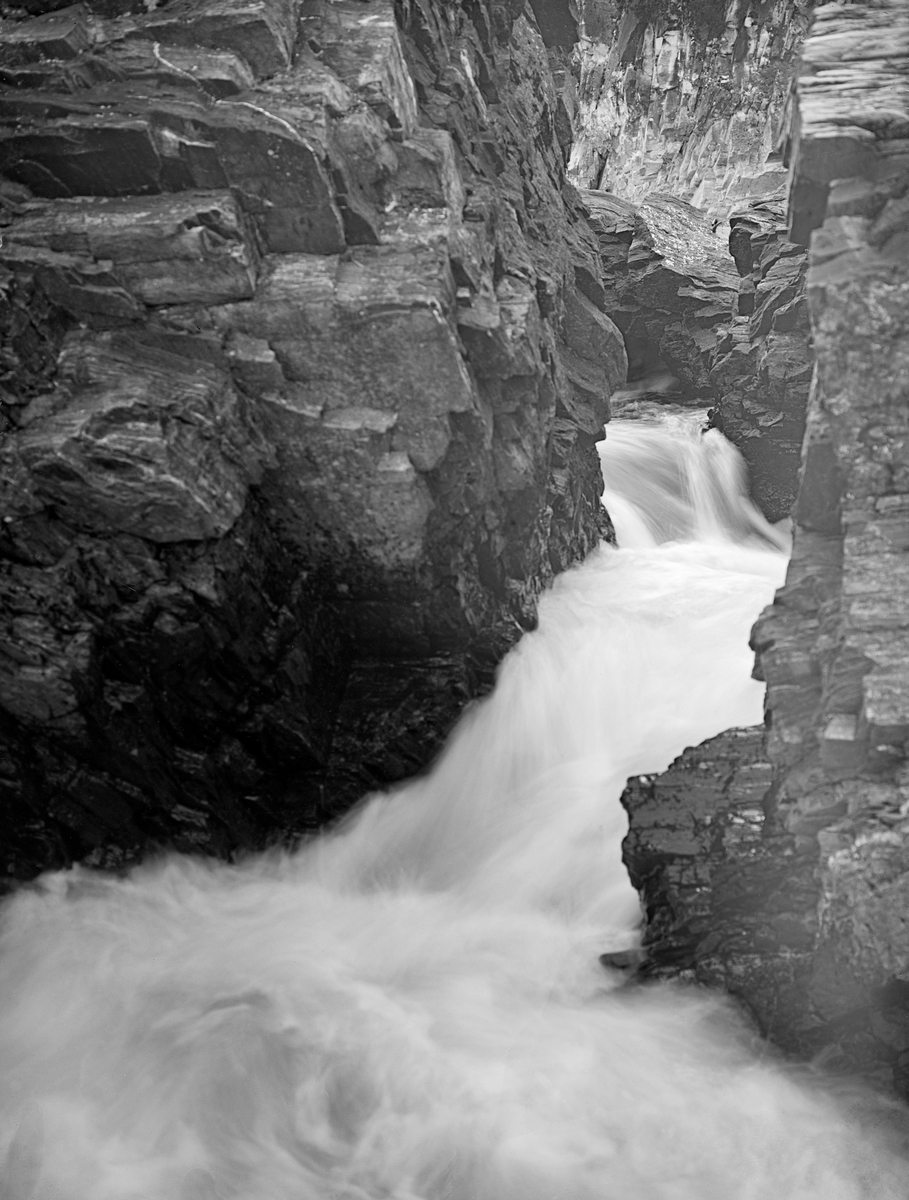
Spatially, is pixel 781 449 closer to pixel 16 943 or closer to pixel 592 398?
pixel 592 398

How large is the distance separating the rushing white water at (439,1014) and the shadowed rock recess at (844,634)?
626 millimetres

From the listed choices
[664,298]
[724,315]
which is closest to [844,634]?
[724,315]

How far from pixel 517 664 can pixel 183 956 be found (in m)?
4.57

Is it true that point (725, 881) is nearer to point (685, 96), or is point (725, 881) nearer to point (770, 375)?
point (770, 375)

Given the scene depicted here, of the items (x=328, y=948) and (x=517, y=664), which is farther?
(x=517, y=664)

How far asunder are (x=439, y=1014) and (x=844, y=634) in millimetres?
4306

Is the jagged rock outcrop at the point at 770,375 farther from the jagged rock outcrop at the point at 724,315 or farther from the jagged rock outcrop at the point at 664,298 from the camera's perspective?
the jagged rock outcrop at the point at 664,298

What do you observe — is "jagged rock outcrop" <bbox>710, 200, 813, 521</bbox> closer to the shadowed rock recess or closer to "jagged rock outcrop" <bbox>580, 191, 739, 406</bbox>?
"jagged rock outcrop" <bbox>580, 191, 739, 406</bbox>

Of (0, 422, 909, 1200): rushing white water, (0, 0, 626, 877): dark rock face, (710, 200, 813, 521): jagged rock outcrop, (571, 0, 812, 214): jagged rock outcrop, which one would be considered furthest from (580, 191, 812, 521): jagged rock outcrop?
(0, 0, 626, 877): dark rock face

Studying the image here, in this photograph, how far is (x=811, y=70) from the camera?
704 cm

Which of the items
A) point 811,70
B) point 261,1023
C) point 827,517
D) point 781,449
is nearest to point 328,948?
point 261,1023

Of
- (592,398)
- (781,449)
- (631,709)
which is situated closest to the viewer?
A: (631,709)

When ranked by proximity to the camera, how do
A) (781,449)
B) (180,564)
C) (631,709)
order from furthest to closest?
(781,449) < (631,709) < (180,564)

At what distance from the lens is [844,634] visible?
6.35 m
